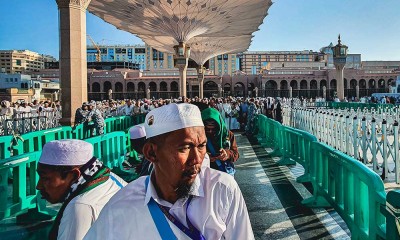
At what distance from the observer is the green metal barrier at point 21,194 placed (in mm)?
4211

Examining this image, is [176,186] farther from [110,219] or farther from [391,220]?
[391,220]

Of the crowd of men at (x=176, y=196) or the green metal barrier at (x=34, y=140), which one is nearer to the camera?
the crowd of men at (x=176, y=196)

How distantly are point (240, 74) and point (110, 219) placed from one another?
6346 centimetres

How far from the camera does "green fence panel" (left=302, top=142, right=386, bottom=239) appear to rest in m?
2.90

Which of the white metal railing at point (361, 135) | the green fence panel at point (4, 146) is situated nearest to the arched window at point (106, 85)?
the white metal railing at point (361, 135)

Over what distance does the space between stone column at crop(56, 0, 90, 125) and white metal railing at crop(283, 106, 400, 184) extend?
742 centimetres

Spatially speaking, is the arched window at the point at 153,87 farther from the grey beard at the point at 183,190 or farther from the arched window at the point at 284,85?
the grey beard at the point at 183,190

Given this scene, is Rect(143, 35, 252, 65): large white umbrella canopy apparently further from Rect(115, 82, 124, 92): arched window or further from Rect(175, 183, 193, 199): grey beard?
Rect(175, 183, 193, 199): grey beard

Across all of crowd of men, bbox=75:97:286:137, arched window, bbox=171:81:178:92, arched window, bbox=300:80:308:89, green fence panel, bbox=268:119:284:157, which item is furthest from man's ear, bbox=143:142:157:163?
arched window, bbox=300:80:308:89

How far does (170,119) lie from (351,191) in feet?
9.70

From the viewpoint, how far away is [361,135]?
348 inches

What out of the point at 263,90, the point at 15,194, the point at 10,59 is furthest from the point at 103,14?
the point at 10,59

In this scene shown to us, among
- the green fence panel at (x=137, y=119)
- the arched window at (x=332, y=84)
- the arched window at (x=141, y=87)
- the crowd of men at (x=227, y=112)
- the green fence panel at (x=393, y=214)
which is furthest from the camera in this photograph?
the arched window at (x=141, y=87)

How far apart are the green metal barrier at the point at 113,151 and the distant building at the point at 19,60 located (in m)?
137
